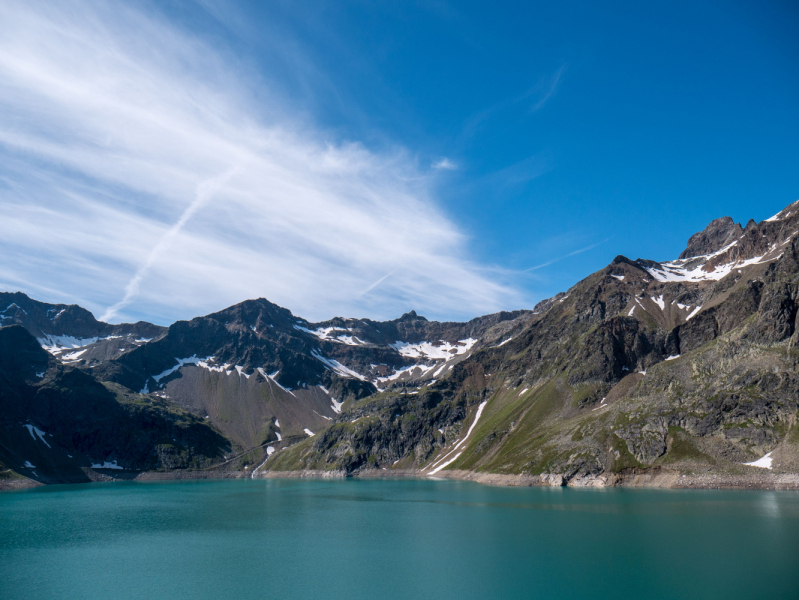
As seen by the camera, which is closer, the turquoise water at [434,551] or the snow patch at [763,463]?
the turquoise water at [434,551]

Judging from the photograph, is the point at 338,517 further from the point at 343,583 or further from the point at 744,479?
the point at 744,479

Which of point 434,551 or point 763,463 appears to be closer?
point 434,551

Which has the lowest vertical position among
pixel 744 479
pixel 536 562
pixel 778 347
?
pixel 536 562

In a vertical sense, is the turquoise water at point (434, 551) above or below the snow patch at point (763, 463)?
below

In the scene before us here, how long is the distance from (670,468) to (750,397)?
89.5ft

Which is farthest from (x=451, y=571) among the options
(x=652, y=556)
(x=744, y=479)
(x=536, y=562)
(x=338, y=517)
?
(x=744, y=479)

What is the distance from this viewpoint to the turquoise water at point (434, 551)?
47.5 m

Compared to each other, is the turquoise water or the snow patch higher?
the snow patch

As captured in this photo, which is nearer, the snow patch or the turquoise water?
the turquoise water

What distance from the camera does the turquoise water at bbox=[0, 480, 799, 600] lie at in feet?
156

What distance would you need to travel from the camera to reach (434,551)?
206ft

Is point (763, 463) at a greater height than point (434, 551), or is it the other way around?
point (763, 463)

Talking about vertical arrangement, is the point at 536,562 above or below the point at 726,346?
below

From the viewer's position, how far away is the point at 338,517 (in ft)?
322
